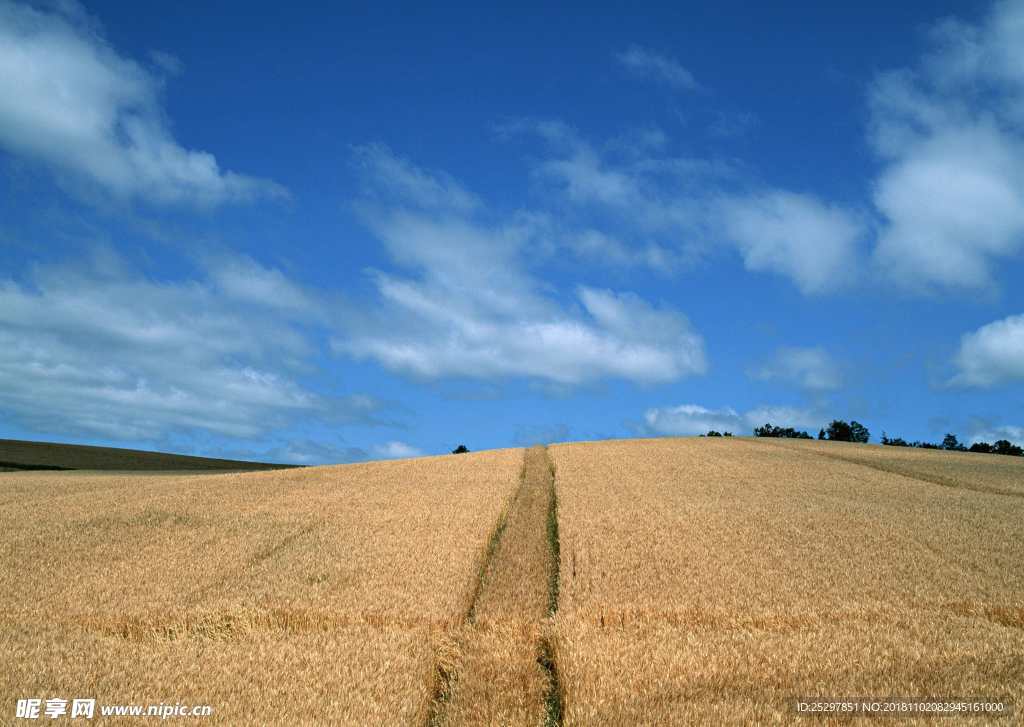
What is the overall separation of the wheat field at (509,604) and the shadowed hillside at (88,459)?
41.6 meters

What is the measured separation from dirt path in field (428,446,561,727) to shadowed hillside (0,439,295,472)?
52.4m

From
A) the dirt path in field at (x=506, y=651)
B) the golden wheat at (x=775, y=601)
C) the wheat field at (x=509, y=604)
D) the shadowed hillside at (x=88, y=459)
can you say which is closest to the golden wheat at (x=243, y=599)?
the wheat field at (x=509, y=604)

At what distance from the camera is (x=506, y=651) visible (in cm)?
1059

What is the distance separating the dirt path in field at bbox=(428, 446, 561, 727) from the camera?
28.8 ft

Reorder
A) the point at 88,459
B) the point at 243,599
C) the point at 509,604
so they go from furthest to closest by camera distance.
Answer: the point at 88,459, the point at 509,604, the point at 243,599

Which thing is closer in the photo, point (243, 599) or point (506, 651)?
point (506, 651)

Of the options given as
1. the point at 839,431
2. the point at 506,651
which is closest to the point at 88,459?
the point at 506,651

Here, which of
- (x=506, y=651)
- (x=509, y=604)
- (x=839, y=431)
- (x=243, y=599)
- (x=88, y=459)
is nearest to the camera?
(x=506, y=651)

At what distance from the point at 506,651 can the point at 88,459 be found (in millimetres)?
63410

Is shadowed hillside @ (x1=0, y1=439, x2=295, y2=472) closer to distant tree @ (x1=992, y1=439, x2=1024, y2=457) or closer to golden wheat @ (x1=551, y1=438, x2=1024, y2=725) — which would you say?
golden wheat @ (x1=551, y1=438, x2=1024, y2=725)

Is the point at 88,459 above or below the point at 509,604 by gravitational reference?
above

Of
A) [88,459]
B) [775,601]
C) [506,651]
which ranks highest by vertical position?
[88,459]

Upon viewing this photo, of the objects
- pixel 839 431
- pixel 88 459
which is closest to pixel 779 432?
pixel 839 431

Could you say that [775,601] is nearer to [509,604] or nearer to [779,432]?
[509,604]
